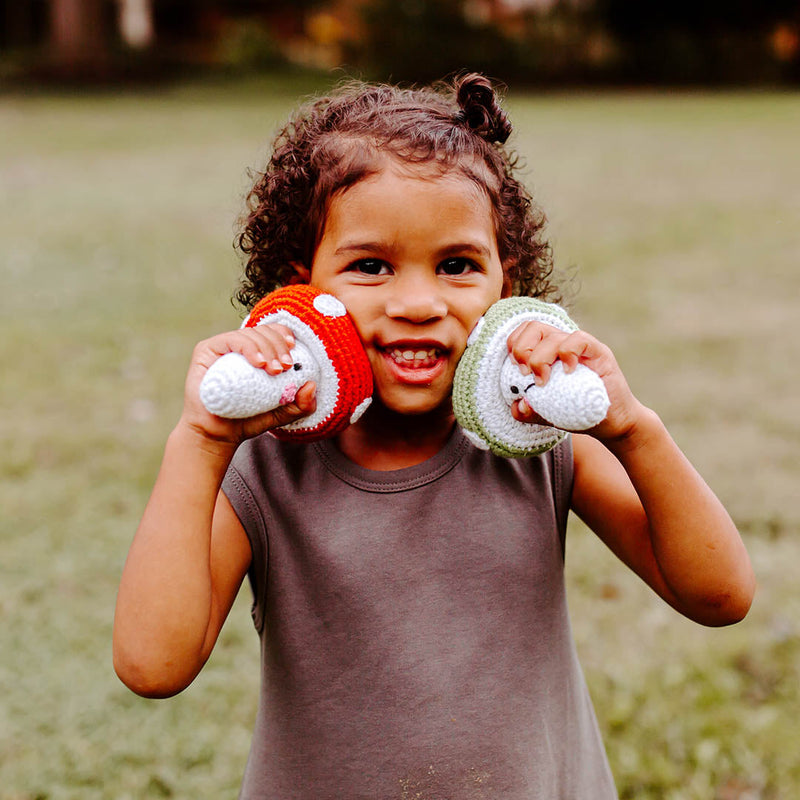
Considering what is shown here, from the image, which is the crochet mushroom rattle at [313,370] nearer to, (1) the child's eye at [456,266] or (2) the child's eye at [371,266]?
(2) the child's eye at [371,266]

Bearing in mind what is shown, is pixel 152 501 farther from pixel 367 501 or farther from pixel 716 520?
pixel 716 520

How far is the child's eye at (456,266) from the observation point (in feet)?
5.66

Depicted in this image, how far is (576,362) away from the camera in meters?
1.52

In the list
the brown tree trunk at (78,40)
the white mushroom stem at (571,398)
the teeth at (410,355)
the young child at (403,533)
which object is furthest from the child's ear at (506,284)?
the brown tree trunk at (78,40)

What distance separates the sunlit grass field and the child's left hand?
3.84ft

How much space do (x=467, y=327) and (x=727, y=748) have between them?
1.69 meters

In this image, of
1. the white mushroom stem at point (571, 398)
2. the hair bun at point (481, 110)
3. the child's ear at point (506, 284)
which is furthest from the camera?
the child's ear at point (506, 284)

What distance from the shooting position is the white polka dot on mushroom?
5.42 ft

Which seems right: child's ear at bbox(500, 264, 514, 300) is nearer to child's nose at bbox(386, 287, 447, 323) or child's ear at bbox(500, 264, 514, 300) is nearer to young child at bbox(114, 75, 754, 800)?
young child at bbox(114, 75, 754, 800)

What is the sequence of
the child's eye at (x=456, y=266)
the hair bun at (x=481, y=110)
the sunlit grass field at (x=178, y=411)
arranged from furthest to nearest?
the sunlit grass field at (x=178, y=411) < the hair bun at (x=481, y=110) < the child's eye at (x=456, y=266)

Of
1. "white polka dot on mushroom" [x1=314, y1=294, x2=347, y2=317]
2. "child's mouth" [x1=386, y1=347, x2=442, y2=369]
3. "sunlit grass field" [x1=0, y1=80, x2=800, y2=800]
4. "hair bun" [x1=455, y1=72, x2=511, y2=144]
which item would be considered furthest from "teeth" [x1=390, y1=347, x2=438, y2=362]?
"sunlit grass field" [x1=0, y1=80, x2=800, y2=800]

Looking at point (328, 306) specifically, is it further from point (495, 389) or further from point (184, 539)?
point (184, 539)

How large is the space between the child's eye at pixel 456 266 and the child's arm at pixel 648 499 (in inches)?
7.7

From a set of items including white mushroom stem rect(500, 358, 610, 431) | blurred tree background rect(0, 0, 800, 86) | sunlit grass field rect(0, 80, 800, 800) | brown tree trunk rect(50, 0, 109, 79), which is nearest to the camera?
white mushroom stem rect(500, 358, 610, 431)
